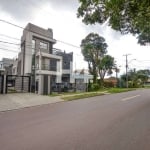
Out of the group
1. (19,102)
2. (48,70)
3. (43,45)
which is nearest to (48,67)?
(48,70)

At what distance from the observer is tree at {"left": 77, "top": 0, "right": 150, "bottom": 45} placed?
966cm

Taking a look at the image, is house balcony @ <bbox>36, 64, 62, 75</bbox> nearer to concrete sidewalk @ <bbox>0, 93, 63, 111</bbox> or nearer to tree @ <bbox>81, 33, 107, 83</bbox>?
concrete sidewalk @ <bbox>0, 93, 63, 111</bbox>

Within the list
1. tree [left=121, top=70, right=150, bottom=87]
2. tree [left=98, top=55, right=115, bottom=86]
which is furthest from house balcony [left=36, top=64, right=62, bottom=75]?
tree [left=121, top=70, right=150, bottom=87]

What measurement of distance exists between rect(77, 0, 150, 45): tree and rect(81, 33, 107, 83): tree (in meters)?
35.6

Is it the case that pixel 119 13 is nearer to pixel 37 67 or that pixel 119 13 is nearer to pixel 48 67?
pixel 37 67

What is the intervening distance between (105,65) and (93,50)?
5047 mm

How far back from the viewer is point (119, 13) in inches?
423

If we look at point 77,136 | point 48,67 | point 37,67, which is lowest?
point 77,136

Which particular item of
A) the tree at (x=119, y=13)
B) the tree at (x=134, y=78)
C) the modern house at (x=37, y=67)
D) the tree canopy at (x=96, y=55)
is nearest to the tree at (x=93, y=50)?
the tree canopy at (x=96, y=55)

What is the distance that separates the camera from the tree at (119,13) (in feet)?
31.7

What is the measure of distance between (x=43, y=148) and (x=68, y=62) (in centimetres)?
3433

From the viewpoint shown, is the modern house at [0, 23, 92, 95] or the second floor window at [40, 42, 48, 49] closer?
the modern house at [0, 23, 92, 95]

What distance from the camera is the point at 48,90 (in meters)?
22.2

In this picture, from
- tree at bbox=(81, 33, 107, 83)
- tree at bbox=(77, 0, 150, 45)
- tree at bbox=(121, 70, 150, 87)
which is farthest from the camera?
tree at bbox=(121, 70, 150, 87)
